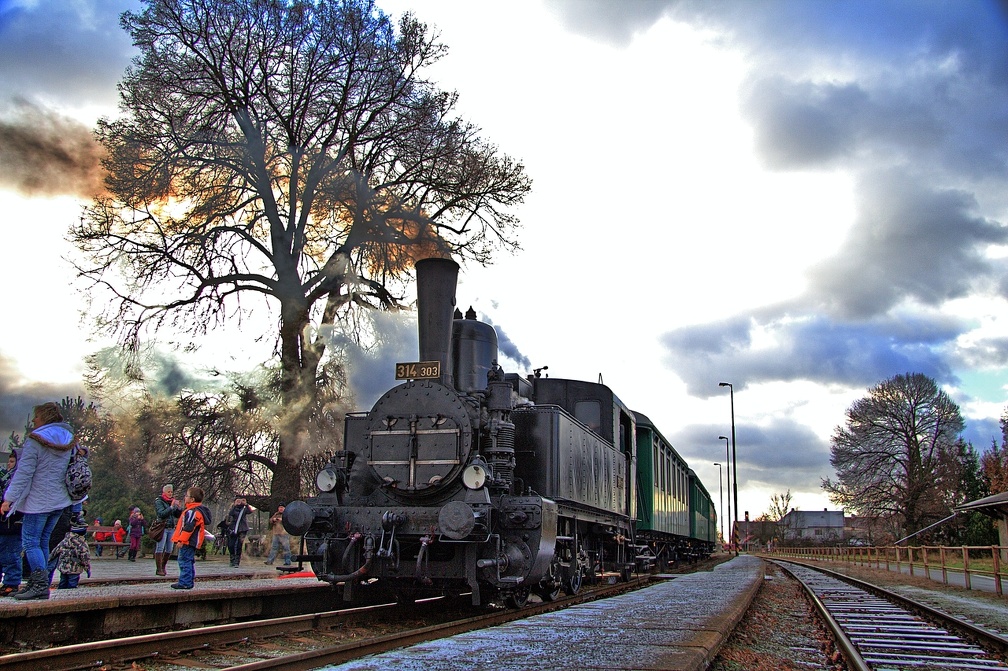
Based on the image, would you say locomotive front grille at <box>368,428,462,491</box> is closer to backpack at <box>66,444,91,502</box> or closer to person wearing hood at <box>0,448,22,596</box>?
backpack at <box>66,444,91,502</box>

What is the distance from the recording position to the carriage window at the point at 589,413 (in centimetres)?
1223

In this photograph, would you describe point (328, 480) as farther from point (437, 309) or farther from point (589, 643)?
point (589, 643)

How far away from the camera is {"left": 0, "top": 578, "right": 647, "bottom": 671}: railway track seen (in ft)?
16.7

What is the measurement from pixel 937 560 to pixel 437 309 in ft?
57.3

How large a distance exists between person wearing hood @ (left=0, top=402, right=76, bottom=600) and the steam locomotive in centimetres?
233

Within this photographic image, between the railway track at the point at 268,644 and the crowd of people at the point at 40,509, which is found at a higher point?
the crowd of people at the point at 40,509

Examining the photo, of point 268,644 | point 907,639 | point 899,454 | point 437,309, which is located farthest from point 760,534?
point 268,644

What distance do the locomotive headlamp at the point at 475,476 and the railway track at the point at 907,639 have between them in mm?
3603

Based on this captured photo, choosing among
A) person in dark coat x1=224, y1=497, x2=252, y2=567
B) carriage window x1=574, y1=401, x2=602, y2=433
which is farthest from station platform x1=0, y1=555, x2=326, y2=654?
carriage window x1=574, y1=401, x2=602, y2=433

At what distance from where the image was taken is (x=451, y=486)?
27.6 ft

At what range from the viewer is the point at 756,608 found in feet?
33.0

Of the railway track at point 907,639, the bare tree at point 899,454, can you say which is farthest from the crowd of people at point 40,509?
the bare tree at point 899,454

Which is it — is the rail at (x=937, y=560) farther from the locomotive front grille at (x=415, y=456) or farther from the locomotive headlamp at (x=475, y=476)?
the locomotive front grille at (x=415, y=456)

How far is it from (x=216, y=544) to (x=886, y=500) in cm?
2953
